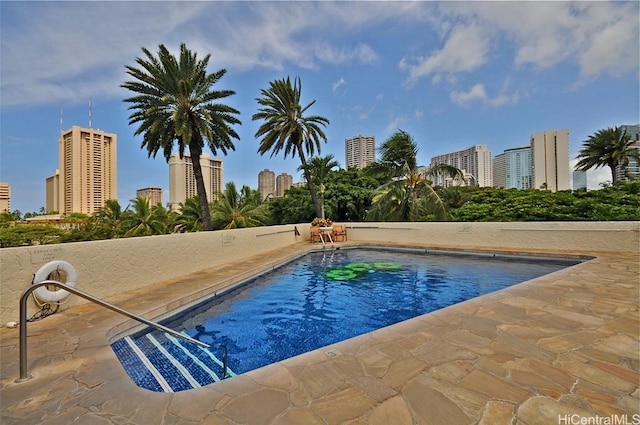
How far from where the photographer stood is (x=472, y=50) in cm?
1102

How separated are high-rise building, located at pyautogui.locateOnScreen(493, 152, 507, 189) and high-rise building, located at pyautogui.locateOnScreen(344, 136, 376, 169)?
1215 centimetres

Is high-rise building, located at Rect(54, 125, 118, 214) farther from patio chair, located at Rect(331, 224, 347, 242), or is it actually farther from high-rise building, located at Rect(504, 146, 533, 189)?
high-rise building, located at Rect(504, 146, 533, 189)

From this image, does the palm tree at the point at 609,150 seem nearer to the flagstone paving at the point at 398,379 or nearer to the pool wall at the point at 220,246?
the pool wall at the point at 220,246

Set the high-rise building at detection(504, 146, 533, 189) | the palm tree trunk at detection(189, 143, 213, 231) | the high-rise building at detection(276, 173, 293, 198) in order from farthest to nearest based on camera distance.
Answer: the high-rise building at detection(276, 173, 293, 198) < the high-rise building at detection(504, 146, 533, 189) < the palm tree trunk at detection(189, 143, 213, 231)

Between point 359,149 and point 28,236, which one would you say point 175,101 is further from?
point 359,149

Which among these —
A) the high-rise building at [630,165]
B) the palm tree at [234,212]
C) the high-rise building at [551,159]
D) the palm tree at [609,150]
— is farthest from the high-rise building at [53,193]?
the high-rise building at [630,165]

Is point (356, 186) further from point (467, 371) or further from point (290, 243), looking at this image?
point (467, 371)

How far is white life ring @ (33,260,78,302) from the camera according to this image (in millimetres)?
3787

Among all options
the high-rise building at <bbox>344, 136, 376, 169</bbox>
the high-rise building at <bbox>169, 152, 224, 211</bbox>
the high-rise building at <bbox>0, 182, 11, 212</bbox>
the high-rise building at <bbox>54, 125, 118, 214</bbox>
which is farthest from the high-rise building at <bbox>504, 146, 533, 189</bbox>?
the high-rise building at <bbox>0, 182, 11, 212</bbox>

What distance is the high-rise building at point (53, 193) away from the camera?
3781cm

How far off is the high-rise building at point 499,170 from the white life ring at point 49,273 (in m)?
30.7

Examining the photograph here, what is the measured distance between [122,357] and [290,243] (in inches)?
362

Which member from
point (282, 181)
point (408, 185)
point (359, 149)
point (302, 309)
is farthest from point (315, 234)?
point (282, 181)

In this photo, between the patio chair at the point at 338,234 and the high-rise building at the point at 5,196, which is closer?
the patio chair at the point at 338,234
